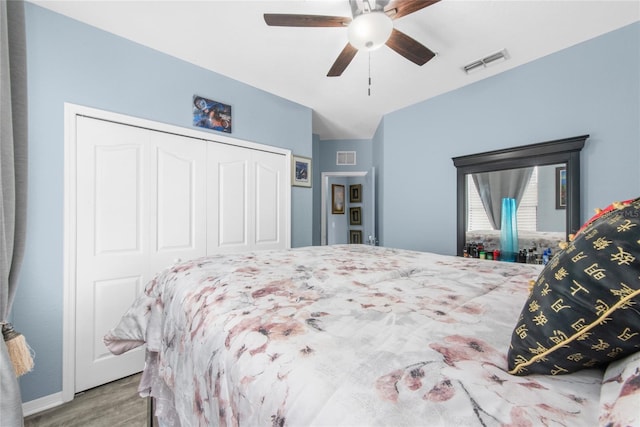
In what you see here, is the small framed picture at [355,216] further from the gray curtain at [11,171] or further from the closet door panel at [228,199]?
the gray curtain at [11,171]

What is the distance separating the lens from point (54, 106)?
1.75 metres

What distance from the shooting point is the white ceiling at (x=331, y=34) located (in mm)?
1709

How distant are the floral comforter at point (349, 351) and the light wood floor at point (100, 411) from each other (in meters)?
0.71

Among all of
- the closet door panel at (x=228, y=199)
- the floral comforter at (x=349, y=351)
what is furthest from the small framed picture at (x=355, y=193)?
the floral comforter at (x=349, y=351)

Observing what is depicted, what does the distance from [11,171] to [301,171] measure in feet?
7.97

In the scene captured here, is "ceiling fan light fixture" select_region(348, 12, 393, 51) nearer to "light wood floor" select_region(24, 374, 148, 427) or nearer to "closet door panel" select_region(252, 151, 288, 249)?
"closet door panel" select_region(252, 151, 288, 249)

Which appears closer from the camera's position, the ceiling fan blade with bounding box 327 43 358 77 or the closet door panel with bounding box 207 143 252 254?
the ceiling fan blade with bounding box 327 43 358 77

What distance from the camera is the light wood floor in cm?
153

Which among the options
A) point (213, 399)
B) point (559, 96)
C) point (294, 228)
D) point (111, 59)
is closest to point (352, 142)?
point (294, 228)

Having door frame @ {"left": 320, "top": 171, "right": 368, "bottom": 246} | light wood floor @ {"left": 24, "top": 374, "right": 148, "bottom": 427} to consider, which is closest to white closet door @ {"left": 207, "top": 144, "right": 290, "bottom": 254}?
light wood floor @ {"left": 24, "top": 374, "right": 148, "bottom": 427}

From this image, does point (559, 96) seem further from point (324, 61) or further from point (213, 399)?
point (213, 399)

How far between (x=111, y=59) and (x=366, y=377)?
272 cm

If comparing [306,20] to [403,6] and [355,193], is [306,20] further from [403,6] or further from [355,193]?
[355,193]

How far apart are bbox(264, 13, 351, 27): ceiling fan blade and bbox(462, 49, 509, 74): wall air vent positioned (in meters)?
1.51
